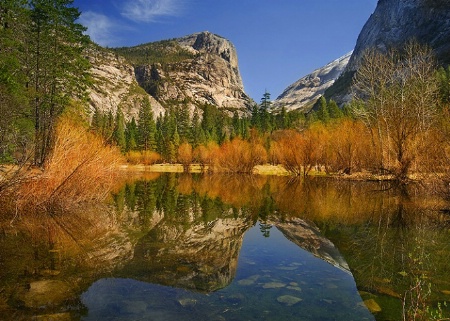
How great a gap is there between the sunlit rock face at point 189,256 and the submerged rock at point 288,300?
121cm

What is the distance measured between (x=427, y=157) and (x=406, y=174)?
8.70 m

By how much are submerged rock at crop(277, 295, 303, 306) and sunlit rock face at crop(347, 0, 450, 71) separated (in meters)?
141

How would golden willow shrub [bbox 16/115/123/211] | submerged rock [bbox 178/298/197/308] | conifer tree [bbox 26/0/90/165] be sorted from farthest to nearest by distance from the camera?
conifer tree [bbox 26/0/90/165]
golden willow shrub [bbox 16/115/123/211]
submerged rock [bbox 178/298/197/308]

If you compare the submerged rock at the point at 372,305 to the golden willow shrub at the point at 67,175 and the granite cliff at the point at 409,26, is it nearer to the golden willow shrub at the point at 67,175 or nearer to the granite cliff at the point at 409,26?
the golden willow shrub at the point at 67,175

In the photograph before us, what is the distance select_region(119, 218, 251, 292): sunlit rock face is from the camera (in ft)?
22.3

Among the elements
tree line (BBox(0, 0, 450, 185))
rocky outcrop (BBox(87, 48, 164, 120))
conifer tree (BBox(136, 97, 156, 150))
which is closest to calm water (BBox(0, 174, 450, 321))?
tree line (BBox(0, 0, 450, 185))

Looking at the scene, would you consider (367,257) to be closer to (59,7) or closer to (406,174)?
(406,174)

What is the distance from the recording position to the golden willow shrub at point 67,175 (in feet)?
40.4

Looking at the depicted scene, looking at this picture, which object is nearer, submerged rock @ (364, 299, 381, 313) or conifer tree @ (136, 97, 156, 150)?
submerged rock @ (364, 299, 381, 313)

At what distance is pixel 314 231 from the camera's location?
37.7ft

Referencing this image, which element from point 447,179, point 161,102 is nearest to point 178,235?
point 447,179

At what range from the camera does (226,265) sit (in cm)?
777

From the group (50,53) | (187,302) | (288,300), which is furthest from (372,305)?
(50,53)

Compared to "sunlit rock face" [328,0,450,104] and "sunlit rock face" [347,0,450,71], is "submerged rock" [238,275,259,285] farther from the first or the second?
"sunlit rock face" [347,0,450,71]
